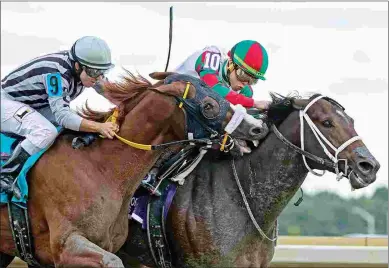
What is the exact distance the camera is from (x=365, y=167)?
6.99 meters

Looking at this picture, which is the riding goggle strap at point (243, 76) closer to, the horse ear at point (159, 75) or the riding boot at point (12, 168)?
the horse ear at point (159, 75)

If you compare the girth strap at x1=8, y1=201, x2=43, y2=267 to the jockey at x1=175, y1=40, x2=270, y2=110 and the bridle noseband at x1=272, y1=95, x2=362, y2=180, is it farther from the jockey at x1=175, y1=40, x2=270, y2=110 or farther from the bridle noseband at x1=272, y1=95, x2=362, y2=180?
the bridle noseband at x1=272, y1=95, x2=362, y2=180

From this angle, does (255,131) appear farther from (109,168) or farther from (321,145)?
(109,168)

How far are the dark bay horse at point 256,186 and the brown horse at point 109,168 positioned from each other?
37cm

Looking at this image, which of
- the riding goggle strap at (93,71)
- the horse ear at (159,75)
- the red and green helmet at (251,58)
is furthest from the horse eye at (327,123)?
the riding goggle strap at (93,71)

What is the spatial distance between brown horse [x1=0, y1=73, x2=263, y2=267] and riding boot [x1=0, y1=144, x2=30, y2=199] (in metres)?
0.10

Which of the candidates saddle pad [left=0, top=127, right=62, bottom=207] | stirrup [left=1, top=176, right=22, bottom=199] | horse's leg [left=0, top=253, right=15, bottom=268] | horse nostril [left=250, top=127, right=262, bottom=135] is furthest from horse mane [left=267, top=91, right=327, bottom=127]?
horse's leg [left=0, top=253, right=15, bottom=268]

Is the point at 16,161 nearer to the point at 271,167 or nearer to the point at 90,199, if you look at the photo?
the point at 90,199

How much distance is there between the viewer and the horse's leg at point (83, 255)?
6309 millimetres

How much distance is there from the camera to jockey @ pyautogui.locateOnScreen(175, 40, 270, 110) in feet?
24.2

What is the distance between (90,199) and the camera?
22.1 ft

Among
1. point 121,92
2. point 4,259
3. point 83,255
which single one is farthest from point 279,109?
point 4,259

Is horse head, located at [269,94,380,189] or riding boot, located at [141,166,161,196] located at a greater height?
horse head, located at [269,94,380,189]

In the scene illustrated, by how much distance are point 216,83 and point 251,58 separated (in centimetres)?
35
